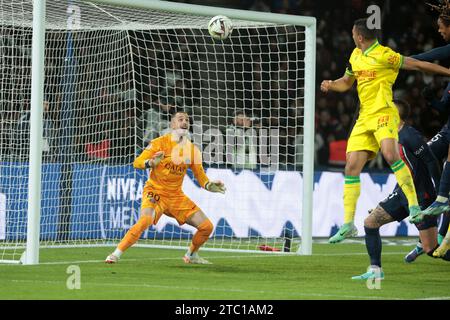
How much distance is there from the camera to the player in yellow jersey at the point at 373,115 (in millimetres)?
10383

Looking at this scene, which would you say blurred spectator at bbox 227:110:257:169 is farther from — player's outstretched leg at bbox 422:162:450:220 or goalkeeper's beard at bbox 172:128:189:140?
player's outstretched leg at bbox 422:162:450:220

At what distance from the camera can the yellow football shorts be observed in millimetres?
10430

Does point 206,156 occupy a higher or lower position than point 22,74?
lower

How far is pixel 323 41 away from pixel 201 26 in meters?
8.99

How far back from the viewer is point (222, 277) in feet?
34.4

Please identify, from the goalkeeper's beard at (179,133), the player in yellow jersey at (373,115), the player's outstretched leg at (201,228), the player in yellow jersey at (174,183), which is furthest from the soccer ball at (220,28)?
the player in yellow jersey at (373,115)

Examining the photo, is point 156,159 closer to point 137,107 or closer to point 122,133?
point 122,133

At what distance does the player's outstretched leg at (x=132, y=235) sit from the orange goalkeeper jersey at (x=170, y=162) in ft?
1.44

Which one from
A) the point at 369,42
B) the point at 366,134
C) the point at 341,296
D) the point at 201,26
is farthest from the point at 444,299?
the point at 201,26

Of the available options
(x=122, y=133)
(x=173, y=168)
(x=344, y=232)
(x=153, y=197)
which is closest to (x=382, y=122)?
(x=344, y=232)

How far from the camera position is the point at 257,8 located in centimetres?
2259

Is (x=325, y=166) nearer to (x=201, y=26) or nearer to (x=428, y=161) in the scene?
(x=201, y=26)

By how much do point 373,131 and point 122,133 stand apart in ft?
20.6

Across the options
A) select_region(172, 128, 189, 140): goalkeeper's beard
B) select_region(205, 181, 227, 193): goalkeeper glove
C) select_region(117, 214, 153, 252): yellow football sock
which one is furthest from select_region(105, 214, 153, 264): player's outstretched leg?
select_region(172, 128, 189, 140): goalkeeper's beard
